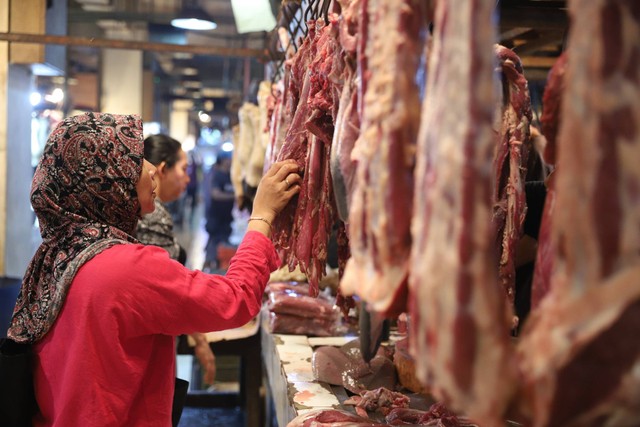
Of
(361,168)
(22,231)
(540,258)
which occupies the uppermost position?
(361,168)

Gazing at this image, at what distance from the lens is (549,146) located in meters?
1.47

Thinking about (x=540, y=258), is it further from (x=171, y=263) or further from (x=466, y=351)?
(x=171, y=263)

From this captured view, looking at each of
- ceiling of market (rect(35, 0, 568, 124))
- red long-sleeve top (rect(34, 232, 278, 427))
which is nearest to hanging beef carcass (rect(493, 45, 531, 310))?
red long-sleeve top (rect(34, 232, 278, 427))

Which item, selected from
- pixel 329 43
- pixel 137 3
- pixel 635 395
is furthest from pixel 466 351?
pixel 137 3

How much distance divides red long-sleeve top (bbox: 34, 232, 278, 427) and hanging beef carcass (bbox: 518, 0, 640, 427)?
1.50m

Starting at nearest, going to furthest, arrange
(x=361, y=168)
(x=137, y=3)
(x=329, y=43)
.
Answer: (x=361, y=168)
(x=329, y=43)
(x=137, y=3)

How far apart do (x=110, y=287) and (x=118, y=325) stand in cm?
14

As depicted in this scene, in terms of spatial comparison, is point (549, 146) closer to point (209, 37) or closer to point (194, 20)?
point (194, 20)

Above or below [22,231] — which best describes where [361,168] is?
above

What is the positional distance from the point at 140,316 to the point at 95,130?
0.71 metres

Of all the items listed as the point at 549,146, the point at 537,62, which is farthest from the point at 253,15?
the point at 549,146

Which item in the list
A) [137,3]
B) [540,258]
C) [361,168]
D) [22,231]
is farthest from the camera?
[137,3]

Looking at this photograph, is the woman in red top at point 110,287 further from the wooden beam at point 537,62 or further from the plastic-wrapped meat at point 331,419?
the wooden beam at point 537,62

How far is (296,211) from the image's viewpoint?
278 centimetres
